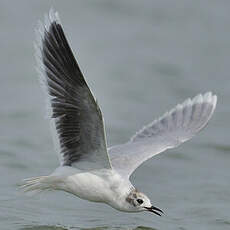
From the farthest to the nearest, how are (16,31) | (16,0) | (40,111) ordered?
(16,0), (16,31), (40,111)

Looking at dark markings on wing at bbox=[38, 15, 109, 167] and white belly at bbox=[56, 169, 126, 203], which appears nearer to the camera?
dark markings on wing at bbox=[38, 15, 109, 167]

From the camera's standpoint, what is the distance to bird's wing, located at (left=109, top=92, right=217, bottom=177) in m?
9.09

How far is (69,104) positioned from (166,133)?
92.6 inches

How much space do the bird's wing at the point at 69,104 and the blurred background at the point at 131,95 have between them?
1.18 m

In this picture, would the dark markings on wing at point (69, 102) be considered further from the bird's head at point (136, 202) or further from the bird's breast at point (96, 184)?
→ the bird's head at point (136, 202)

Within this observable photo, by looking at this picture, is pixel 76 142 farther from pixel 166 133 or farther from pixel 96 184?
pixel 166 133

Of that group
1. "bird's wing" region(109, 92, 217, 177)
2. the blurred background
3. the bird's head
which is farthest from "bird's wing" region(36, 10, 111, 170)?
the blurred background

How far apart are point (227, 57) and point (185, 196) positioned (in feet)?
16.8

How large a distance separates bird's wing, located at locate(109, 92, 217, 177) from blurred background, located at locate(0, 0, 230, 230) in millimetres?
768

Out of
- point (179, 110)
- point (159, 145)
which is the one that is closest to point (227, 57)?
point (179, 110)

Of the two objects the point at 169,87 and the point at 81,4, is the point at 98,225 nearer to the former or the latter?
the point at 169,87

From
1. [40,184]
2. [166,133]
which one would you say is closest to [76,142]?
[40,184]

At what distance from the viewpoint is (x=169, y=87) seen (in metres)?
14.1

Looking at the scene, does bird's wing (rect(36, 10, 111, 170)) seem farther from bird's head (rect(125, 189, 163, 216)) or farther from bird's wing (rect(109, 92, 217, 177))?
bird's wing (rect(109, 92, 217, 177))
